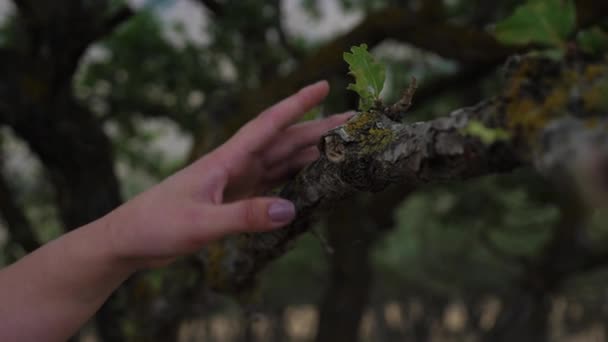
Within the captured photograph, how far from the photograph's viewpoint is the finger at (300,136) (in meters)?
2.57

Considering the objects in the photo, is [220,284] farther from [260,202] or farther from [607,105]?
[607,105]

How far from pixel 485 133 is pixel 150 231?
3.66ft

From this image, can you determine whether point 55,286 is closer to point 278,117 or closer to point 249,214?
point 249,214

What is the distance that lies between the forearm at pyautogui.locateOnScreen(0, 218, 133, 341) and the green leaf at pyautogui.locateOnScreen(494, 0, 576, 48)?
147 centimetres

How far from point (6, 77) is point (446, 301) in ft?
84.3

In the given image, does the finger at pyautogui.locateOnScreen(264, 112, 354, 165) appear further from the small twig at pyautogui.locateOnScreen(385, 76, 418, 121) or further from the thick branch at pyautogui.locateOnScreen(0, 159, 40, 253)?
the thick branch at pyautogui.locateOnScreen(0, 159, 40, 253)

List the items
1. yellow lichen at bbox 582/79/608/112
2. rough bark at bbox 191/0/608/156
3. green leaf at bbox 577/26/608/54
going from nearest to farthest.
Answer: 1. yellow lichen at bbox 582/79/608/112
2. green leaf at bbox 577/26/608/54
3. rough bark at bbox 191/0/608/156

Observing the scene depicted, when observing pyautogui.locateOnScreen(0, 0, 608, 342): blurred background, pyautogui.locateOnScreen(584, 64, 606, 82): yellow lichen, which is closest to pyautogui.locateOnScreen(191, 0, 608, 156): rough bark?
pyautogui.locateOnScreen(0, 0, 608, 342): blurred background

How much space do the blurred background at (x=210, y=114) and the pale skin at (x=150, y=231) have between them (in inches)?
13.2

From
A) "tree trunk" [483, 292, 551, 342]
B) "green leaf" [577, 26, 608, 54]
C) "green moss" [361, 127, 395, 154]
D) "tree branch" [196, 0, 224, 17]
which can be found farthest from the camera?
"tree trunk" [483, 292, 551, 342]

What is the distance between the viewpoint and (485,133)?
1469mm

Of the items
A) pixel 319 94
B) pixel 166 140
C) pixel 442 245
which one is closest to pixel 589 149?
pixel 319 94

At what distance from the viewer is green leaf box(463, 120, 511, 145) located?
1.47m

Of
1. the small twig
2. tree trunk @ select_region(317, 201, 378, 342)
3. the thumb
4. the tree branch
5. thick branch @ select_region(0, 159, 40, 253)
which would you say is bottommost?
tree trunk @ select_region(317, 201, 378, 342)
